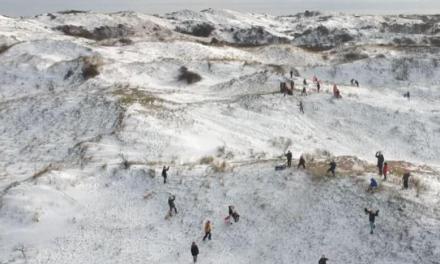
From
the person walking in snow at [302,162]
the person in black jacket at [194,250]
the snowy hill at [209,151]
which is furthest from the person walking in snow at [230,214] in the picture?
the person walking in snow at [302,162]

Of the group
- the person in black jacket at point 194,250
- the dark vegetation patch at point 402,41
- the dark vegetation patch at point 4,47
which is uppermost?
the dark vegetation patch at point 402,41

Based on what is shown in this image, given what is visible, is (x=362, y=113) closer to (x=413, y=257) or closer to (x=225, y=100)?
(x=225, y=100)

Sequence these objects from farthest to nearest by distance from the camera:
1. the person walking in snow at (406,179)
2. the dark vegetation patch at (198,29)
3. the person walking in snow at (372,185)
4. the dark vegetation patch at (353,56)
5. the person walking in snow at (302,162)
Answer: the dark vegetation patch at (198,29) → the dark vegetation patch at (353,56) → the person walking in snow at (302,162) → the person walking in snow at (372,185) → the person walking in snow at (406,179)

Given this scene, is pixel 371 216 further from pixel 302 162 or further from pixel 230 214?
pixel 230 214

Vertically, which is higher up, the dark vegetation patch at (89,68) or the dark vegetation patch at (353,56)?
the dark vegetation patch at (353,56)

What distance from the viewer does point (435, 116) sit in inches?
1827

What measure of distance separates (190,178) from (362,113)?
2247 centimetres

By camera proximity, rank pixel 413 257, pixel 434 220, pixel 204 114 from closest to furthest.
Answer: pixel 413 257
pixel 434 220
pixel 204 114

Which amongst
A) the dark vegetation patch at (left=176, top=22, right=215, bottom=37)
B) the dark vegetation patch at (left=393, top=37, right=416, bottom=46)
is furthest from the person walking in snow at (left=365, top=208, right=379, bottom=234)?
the dark vegetation patch at (left=176, top=22, right=215, bottom=37)

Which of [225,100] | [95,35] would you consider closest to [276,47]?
[225,100]

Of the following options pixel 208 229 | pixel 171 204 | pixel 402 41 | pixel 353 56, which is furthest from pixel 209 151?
pixel 402 41

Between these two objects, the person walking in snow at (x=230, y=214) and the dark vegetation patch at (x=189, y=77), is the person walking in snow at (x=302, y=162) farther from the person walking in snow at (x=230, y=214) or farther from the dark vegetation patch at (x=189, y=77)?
the dark vegetation patch at (x=189, y=77)

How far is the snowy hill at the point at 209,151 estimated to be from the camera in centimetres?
2591

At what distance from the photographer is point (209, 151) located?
38219mm
